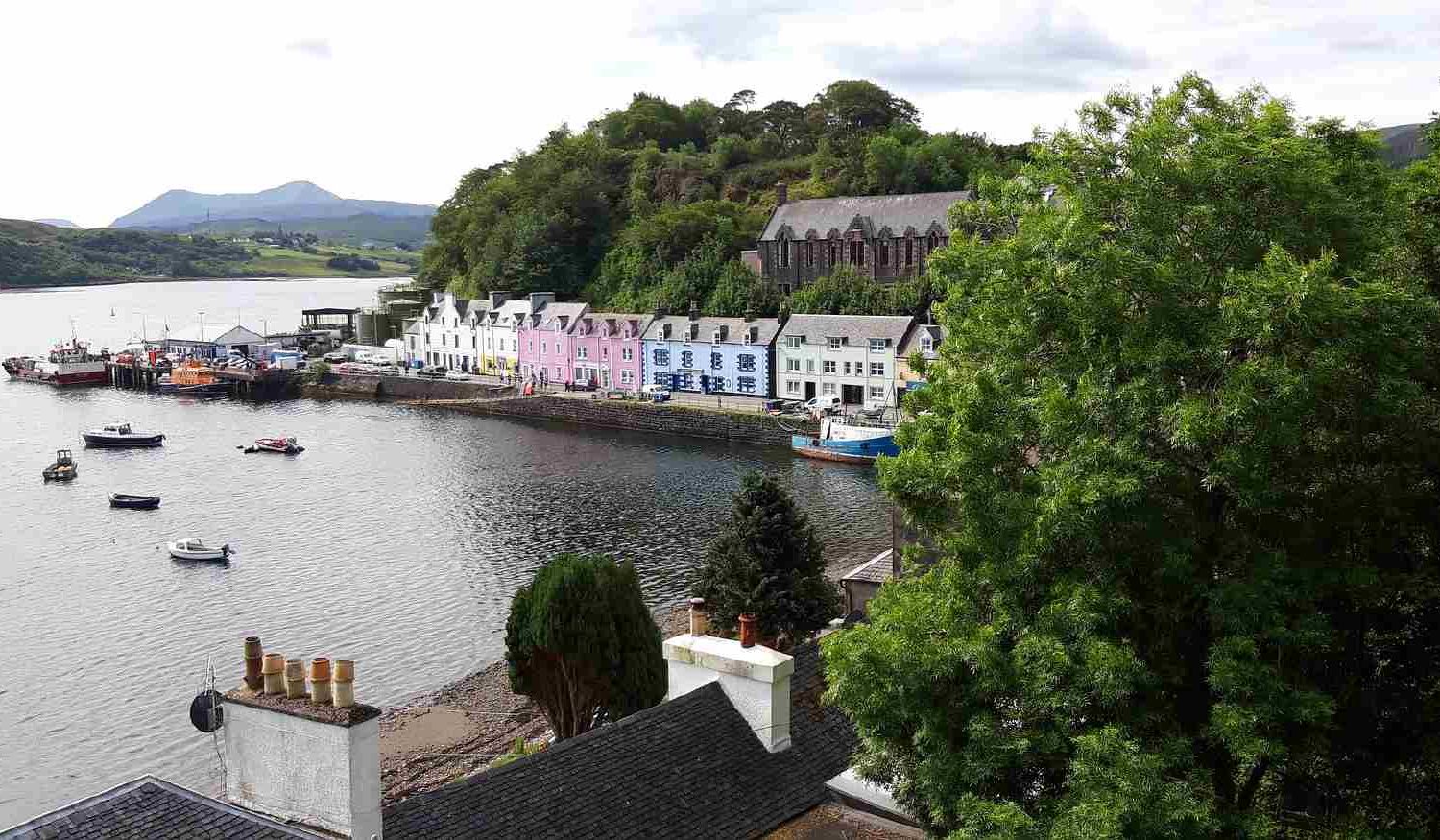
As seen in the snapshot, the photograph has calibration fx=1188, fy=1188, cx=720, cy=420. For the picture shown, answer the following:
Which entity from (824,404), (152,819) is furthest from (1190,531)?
(824,404)

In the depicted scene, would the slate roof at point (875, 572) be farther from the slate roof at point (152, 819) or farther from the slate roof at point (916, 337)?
the slate roof at point (916, 337)

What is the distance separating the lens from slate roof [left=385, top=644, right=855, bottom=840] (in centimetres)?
1156

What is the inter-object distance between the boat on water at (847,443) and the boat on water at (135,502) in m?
32.4

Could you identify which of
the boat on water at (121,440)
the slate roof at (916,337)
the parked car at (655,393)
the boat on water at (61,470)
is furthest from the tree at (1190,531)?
the boat on water at (121,440)

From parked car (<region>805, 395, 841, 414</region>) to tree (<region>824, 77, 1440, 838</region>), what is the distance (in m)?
59.5

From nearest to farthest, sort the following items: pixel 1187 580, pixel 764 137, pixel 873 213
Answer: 1. pixel 1187 580
2. pixel 873 213
3. pixel 764 137

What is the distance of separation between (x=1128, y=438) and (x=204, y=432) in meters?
77.6

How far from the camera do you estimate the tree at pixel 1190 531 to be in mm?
9875

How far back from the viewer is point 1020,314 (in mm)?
11633

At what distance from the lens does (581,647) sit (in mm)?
24109

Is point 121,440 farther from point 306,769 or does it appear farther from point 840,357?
point 306,769

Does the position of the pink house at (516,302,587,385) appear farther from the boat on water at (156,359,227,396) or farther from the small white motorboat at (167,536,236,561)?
the small white motorboat at (167,536,236,561)

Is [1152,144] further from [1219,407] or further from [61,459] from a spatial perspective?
[61,459]

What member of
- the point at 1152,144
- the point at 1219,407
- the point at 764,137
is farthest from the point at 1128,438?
the point at 764,137
